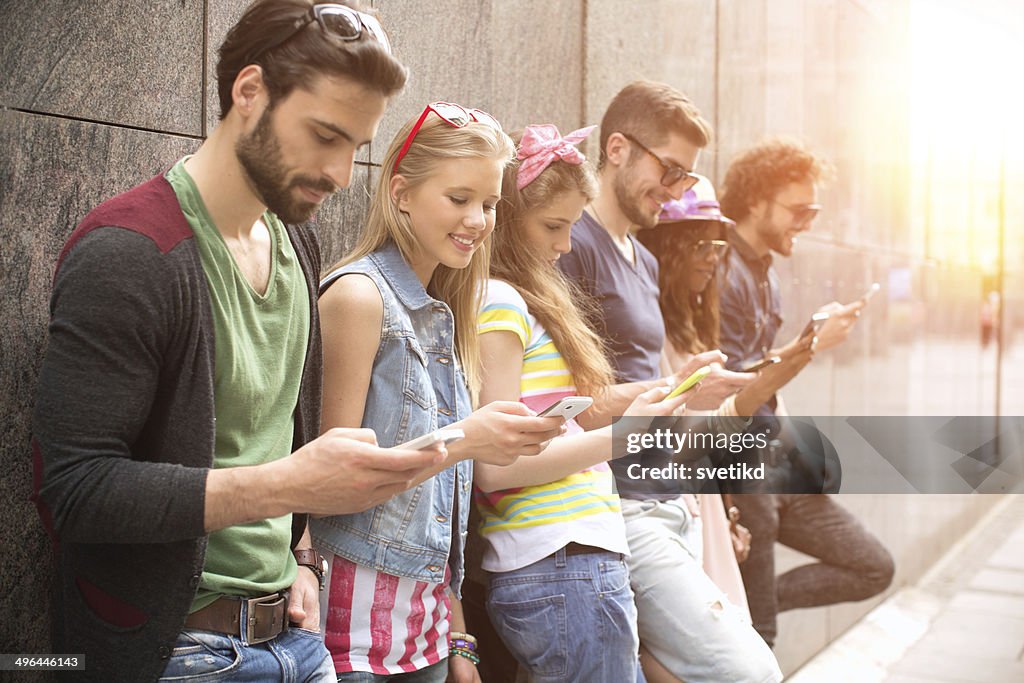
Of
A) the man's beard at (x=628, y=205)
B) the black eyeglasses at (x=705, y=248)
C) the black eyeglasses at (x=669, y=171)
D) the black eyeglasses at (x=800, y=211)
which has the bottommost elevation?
the black eyeglasses at (x=705, y=248)

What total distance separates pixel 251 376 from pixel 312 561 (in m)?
0.48

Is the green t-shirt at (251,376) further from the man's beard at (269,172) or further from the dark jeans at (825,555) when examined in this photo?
the dark jeans at (825,555)

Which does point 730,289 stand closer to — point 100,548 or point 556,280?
point 556,280

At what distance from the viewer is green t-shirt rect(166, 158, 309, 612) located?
6.00 feet

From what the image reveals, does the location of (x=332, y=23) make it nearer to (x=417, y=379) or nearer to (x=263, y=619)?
(x=417, y=379)

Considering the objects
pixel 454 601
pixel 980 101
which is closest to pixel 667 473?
pixel 454 601

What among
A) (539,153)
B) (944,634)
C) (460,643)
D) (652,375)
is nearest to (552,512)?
(460,643)

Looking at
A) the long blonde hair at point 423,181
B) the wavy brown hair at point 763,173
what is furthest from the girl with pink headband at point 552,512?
the wavy brown hair at point 763,173

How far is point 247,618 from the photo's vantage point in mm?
1908

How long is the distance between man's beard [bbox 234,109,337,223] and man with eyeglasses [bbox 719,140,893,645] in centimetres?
278

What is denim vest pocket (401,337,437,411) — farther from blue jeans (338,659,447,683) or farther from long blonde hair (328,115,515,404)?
blue jeans (338,659,447,683)

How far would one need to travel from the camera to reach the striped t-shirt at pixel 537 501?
8.93 ft

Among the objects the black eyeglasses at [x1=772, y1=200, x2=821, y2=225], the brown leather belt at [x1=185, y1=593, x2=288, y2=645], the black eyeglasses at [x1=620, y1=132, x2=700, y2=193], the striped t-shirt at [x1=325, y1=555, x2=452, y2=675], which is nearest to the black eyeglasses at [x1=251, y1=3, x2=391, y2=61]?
the brown leather belt at [x1=185, y1=593, x2=288, y2=645]

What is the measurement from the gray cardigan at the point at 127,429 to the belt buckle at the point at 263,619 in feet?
0.53
